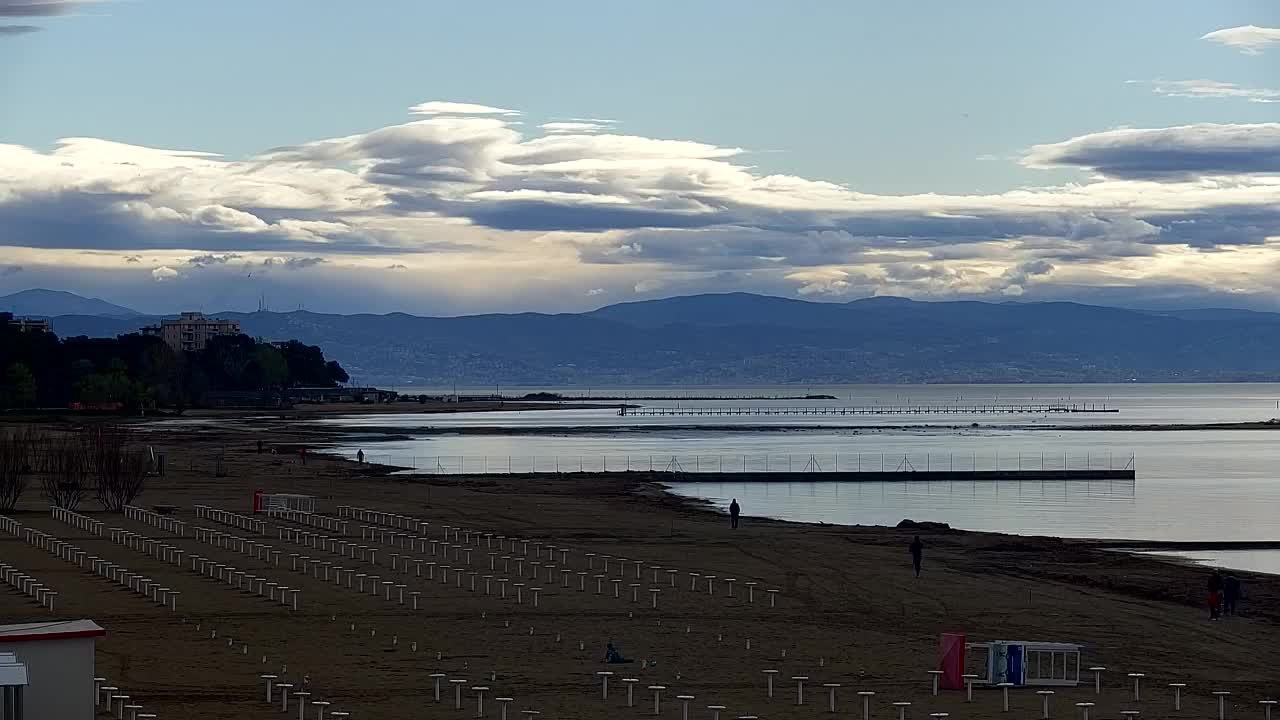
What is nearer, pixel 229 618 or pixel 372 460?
pixel 229 618

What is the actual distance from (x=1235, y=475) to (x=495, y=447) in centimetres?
4986

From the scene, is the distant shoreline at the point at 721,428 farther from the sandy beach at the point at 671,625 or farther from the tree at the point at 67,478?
the sandy beach at the point at 671,625

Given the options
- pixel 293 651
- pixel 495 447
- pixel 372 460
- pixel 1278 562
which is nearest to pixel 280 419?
pixel 495 447

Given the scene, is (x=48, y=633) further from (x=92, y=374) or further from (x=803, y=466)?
(x=92, y=374)

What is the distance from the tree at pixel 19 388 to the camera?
142375 millimetres

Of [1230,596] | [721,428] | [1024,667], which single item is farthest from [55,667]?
[721,428]

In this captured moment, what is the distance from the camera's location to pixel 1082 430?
517 ft

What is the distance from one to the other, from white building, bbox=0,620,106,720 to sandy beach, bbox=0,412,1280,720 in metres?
5.22

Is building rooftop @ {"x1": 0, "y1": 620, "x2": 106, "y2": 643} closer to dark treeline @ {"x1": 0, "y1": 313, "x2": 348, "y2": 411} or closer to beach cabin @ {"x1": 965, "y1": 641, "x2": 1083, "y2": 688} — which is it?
beach cabin @ {"x1": 965, "y1": 641, "x2": 1083, "y2": 688}

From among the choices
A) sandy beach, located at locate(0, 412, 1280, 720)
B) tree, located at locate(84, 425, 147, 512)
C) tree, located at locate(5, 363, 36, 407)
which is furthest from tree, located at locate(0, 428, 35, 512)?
tree, located at locate(5, 363, 36, 407)

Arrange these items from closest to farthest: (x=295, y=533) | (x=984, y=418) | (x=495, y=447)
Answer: (x=295, y=533) → (x=495, y=447) → (x=984, y=418)

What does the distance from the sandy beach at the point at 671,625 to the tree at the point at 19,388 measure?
324 feet

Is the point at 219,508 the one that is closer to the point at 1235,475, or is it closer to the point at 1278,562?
the point at 1278,562

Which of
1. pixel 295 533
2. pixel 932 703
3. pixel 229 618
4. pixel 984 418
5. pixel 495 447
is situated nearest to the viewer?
pixel 932 703
